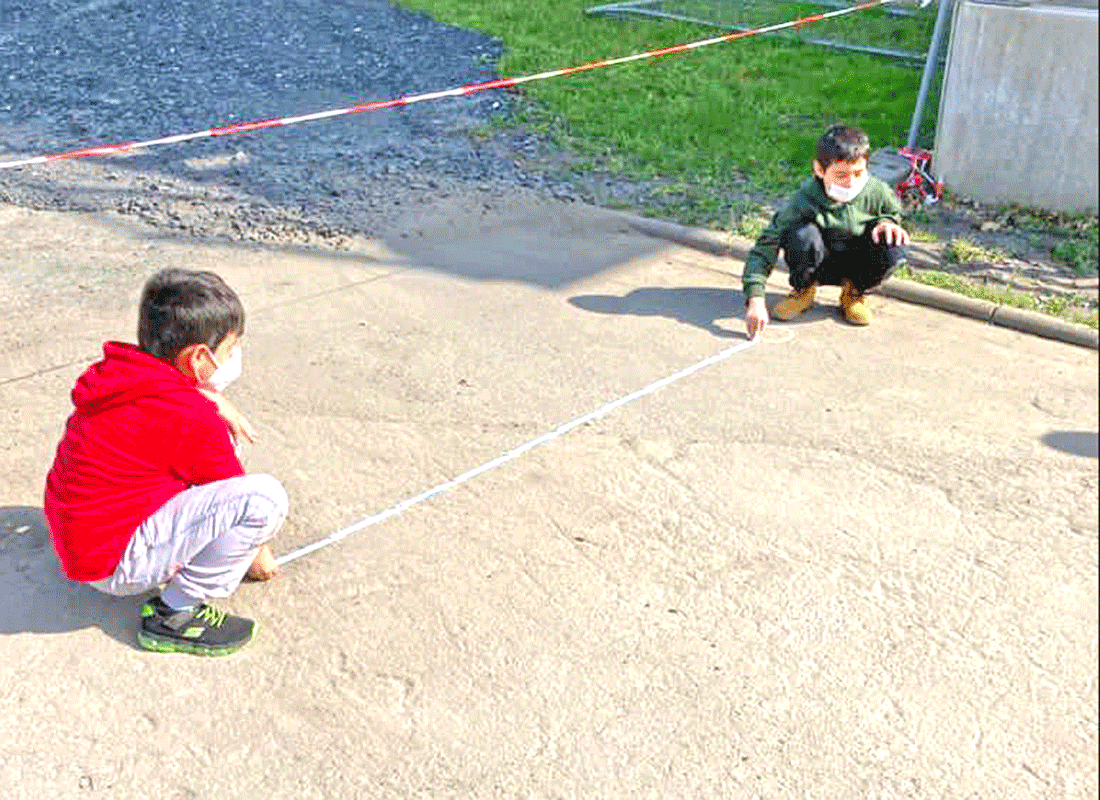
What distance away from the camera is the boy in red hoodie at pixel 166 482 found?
3.28 meters

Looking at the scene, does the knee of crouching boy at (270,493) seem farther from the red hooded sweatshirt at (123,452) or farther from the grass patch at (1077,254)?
the grass patch at (1077,254)

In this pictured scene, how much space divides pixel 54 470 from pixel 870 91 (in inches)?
304

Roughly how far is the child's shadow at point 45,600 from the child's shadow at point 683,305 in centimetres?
285

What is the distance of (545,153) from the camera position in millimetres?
8258

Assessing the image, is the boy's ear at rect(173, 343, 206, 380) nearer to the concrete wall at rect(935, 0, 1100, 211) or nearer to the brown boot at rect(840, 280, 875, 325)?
the brown boot at rect(840, 280, 875, 325)

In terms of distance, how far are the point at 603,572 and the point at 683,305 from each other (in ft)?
7.75

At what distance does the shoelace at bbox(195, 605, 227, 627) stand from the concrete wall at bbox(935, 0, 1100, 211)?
172 inches

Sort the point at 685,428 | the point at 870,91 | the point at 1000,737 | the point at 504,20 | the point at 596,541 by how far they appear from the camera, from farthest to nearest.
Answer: the point at 504,20 → the point at 870,91 → the point at 685,428 → the point at 596,541 → the point at 1000,737

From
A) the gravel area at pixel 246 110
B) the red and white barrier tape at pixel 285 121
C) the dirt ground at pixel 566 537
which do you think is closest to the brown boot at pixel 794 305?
the dirt ground at pixel 566 537

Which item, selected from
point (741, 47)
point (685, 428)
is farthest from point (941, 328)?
point (741, 47)

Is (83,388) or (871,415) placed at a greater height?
(83,388)

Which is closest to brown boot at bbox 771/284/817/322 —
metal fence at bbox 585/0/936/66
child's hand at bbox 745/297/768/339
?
child's hand at bbox 745/297/768/339

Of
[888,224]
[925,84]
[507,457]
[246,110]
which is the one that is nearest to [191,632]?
[507,457]

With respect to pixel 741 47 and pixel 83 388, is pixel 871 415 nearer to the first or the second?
pixel 83 388
